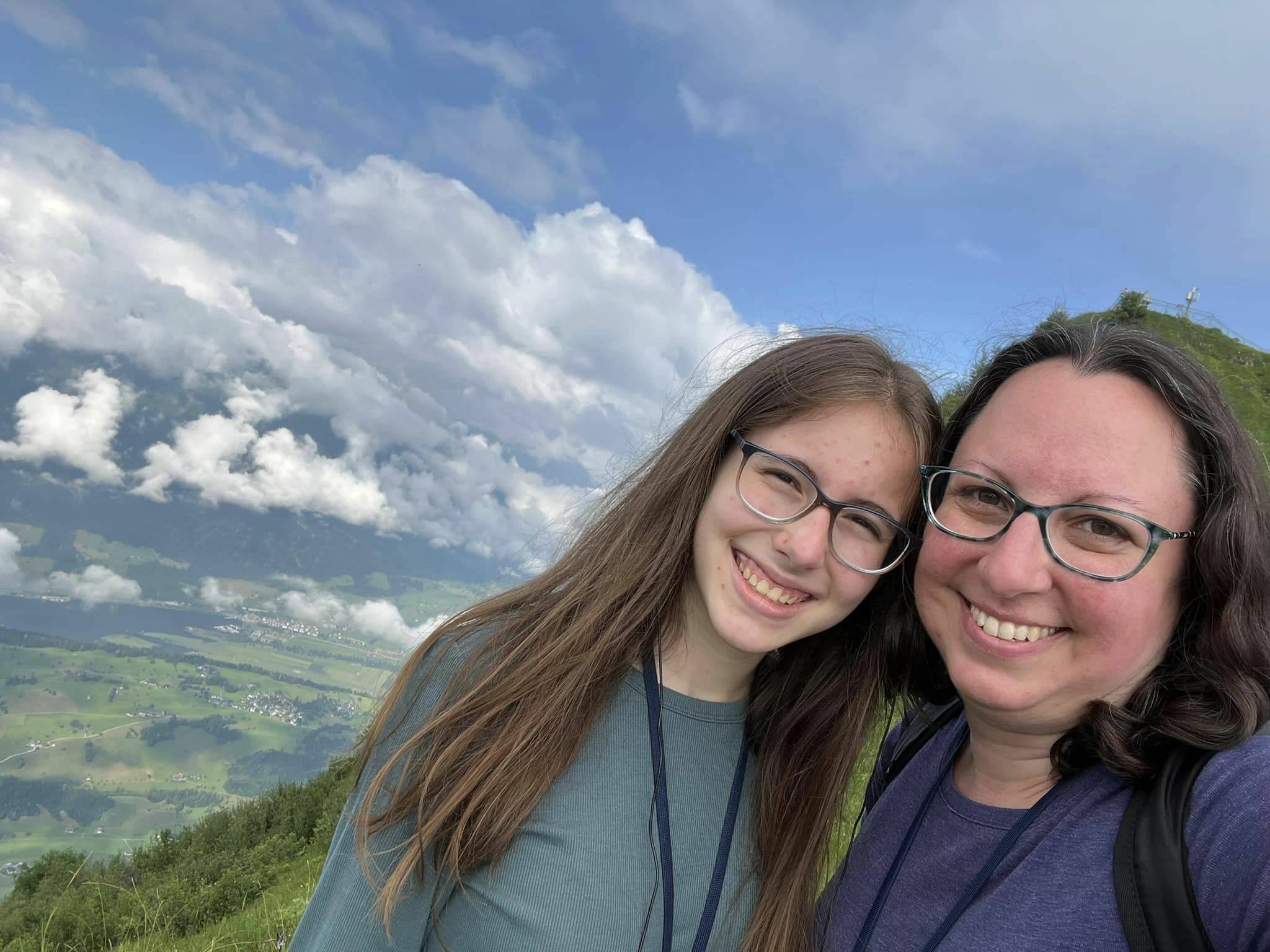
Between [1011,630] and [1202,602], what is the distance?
1.24ft

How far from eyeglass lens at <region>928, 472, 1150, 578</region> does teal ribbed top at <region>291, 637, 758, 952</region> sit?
93 cm

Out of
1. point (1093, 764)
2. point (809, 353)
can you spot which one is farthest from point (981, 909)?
point (809, 353)

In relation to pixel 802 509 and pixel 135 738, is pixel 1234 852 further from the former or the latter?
pixel 135 738

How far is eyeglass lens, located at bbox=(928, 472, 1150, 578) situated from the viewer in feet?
5.11

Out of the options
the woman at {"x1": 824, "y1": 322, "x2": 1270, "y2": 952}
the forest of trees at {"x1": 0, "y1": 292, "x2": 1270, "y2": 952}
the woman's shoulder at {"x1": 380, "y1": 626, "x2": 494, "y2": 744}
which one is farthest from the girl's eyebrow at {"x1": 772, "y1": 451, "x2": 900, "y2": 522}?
the forest of trees at {"x1": 0, "y1": 292, "x2": 1270, "y2": 952}

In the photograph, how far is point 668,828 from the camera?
6.48ft

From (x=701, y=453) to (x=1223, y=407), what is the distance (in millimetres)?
1176

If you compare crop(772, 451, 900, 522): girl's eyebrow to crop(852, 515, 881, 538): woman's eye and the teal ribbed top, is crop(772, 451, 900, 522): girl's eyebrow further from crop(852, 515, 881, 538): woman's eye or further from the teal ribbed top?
the teal ribbed top

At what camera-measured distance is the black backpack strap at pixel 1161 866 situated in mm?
1285

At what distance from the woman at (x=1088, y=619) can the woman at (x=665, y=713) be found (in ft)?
1.07

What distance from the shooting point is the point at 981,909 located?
1642 millimetres

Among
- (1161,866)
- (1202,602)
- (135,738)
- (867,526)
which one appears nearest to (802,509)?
(867,526)

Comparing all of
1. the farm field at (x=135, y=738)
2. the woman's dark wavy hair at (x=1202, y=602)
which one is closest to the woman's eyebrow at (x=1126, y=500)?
the woman's dark wavy hair at (x=1202, y=602)

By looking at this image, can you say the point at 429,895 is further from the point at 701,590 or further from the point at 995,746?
the point at 995,746
